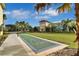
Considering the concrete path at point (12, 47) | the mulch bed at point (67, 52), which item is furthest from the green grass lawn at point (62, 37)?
the concrete path at point (12, 47)

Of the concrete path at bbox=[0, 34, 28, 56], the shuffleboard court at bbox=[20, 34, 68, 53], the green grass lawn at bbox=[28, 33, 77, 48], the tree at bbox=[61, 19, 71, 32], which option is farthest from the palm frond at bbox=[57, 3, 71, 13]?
the concrete path at bbox=[0, 34, 28, 56]

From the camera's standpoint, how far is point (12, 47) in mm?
2131

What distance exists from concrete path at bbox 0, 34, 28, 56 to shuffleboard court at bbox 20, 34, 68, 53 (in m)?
0.08

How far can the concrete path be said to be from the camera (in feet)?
6.91

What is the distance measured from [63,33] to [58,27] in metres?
0.08

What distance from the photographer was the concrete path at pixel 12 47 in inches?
82.9

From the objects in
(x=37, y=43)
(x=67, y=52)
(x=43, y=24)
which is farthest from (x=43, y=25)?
(x=67, y=52)

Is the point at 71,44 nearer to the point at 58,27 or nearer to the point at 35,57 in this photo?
the point at 58,27

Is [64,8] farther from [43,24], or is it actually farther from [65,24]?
[43,24]

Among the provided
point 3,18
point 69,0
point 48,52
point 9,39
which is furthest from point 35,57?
point 69,0

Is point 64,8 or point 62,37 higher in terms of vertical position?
point 64,8

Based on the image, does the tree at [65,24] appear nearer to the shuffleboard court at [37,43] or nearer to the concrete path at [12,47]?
the shuffleboard court at [37,43]

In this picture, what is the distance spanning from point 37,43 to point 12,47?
25 centimetres

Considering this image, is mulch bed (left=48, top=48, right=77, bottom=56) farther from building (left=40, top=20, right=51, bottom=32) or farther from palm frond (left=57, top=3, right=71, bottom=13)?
palm frond (left=57, top=3, right=71, bottom=13)
